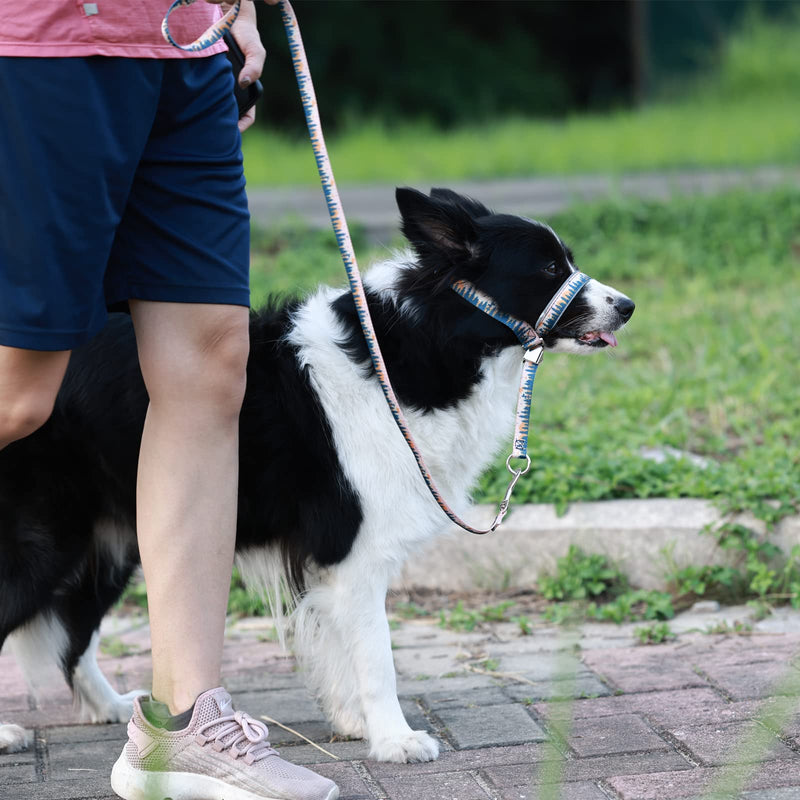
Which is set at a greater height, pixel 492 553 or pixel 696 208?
pixel 696 208

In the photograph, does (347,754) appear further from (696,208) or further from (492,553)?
(696,208)

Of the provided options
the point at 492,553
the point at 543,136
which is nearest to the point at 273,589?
the point at 492,553

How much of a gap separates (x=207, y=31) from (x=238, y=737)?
4.39 feet

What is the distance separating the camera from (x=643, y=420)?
4.48 m

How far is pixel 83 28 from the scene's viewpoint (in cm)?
201

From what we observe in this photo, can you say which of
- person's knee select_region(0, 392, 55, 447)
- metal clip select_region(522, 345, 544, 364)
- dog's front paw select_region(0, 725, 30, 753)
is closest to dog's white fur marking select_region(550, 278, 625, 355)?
metal clip select_region(522, 345, 544, 364)

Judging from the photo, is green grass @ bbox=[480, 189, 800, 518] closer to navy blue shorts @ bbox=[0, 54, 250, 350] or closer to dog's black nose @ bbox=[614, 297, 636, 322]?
dog's black nose @ bbox=[614, 297, 636, 322]

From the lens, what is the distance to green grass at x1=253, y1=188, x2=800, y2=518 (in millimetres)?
3791

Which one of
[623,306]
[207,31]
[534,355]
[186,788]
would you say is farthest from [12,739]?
[623,306]

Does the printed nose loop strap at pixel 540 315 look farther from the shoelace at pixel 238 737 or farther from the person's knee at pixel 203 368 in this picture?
the shoelace at pixel 238 737

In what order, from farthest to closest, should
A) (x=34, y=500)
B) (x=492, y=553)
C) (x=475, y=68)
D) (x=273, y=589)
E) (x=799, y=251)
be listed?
1. (x=475, y=68)
2. (x=799, y=251)
3. (x=492, y=553)
4. (x=273, y=589)
5. (x=34, y=500)

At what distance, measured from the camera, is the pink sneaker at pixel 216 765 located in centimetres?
221

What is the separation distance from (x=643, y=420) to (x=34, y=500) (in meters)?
2.60

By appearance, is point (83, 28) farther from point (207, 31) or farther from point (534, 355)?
point (534, 355)
